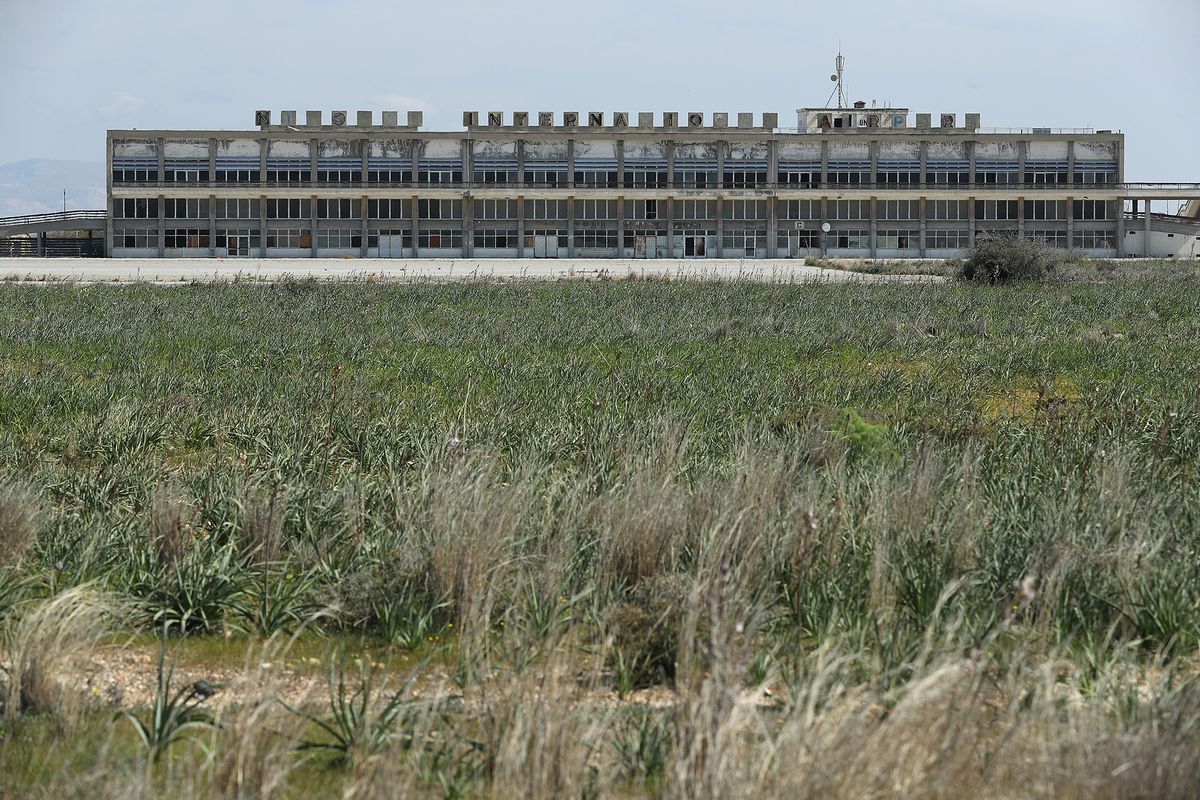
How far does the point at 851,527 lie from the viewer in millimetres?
7438

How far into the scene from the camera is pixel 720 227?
96625mm

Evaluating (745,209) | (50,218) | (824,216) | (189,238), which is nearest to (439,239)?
(189,238)

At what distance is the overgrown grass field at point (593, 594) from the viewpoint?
4527 mm

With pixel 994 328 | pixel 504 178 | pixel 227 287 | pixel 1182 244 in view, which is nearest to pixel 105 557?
pixel 994 328

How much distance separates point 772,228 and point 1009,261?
189 ft

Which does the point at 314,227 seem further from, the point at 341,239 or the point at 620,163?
the point at 620,163

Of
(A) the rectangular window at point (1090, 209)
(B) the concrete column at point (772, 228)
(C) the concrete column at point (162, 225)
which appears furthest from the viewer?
(A) the rectangular window at point (1090, 209)

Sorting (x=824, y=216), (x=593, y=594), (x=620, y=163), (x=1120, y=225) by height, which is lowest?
(x=593, y=594)

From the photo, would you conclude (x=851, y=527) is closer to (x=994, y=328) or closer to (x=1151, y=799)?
(x=1151, y=799)

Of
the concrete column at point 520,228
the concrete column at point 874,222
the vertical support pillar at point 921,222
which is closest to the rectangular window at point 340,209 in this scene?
the concrete column at point 520,228

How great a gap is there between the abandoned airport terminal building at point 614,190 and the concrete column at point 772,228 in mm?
150

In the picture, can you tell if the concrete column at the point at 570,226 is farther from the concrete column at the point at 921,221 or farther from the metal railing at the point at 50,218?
the metal railing at the point at 50,218

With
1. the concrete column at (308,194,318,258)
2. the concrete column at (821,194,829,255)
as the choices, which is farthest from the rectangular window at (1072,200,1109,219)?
the concrete column at (308,194,318,258)

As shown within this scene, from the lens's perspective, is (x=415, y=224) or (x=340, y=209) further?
(x=415, y=224)
